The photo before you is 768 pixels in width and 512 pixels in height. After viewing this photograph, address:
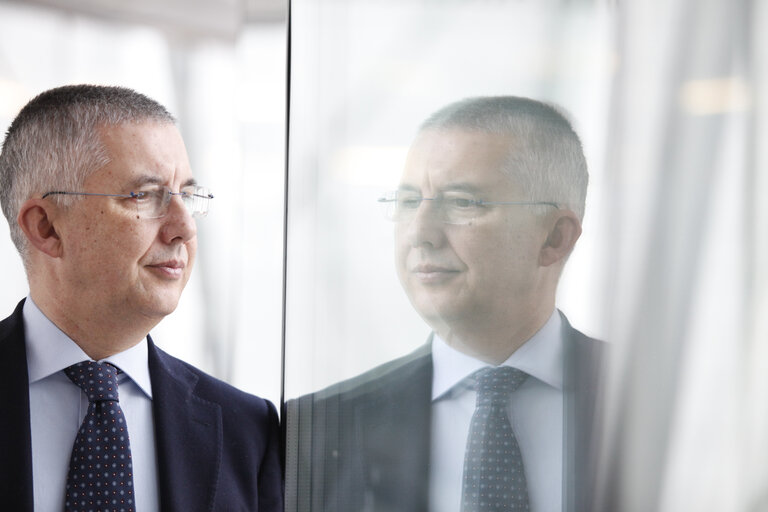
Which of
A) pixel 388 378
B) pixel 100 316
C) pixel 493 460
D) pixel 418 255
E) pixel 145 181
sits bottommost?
pixel 493 460

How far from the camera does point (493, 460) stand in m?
1.37

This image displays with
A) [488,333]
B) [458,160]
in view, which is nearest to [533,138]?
[458,160]

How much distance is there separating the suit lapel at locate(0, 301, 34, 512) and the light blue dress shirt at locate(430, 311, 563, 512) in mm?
670

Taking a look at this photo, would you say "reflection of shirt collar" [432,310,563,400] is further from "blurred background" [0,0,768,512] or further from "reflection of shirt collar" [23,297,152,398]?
"reflection of shirt collar" [23,297,152,398]

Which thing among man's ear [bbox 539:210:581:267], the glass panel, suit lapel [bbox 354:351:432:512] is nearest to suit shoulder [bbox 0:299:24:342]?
the glass panel

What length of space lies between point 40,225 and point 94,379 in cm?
28

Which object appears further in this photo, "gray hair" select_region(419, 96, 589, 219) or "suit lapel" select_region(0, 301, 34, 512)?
"gray hair" select_region(419, 96, 589, 219)

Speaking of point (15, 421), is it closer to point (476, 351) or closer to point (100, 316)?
point (100, 316)

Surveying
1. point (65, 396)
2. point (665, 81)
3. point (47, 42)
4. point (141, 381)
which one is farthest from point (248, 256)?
point (665, 81)

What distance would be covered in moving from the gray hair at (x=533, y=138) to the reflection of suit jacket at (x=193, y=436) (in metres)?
0.61

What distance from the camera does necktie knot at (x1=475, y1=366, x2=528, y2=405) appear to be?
→ 4.53 ft

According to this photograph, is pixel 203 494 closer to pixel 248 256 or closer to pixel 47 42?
pixel 248 256

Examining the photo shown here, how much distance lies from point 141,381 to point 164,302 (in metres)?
0.15

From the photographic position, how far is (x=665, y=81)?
4.60ft
